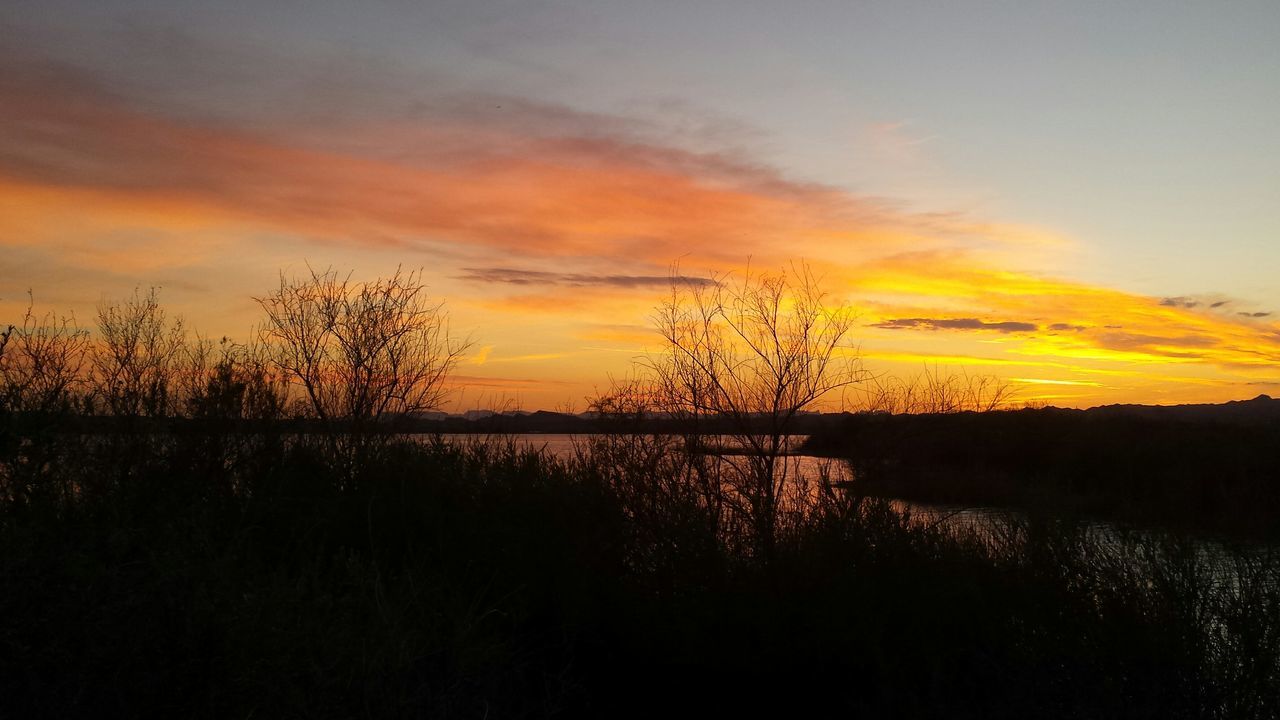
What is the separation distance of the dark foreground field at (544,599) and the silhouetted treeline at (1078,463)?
4.61 ft

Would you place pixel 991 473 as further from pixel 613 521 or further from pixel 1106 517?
pixel 613 521

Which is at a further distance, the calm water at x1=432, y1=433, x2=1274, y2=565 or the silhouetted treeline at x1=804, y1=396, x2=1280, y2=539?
the silhouetted treeline at x1=804, y1=396, x2=1280, y2=539

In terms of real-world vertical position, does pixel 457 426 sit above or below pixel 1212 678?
above

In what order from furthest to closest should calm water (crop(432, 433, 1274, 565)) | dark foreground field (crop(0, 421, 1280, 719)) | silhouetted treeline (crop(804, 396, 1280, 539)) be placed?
1. silhouetted treeline (crop(804, 396, 1280, 539))
2. calm water (crop(432, 433, 1274, 565))
3. dark foreground field (crop(0, 421, 1280, 719))

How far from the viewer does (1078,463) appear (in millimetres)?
27547

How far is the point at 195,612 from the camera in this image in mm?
6074

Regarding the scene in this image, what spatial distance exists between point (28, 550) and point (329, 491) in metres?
7.63

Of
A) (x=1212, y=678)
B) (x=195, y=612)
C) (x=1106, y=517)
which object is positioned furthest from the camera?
(x=1106, y=517)

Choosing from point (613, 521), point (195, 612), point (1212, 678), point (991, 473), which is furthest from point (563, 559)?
point (991, 473)

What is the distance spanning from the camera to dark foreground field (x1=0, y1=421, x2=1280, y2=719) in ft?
20.0

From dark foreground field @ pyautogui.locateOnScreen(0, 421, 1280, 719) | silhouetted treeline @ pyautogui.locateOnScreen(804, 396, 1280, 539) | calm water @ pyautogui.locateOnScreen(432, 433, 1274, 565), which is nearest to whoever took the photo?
dark foreground field @ pyautogui.locateOnScreen(0, 421, 1280, 719)

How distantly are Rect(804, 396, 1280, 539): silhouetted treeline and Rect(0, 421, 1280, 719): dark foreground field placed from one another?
4.61 feet

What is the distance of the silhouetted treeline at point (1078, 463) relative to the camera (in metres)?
12.4

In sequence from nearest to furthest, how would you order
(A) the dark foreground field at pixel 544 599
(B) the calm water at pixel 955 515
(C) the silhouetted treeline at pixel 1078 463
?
(A) the dark foreground field at pixel 544 599 < (B) the calm water at pixel 955 515 < (C) the silhouetted treeline at pixel 1078 463
